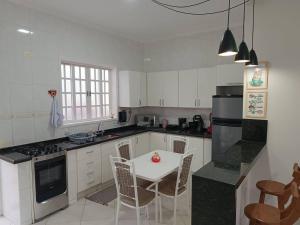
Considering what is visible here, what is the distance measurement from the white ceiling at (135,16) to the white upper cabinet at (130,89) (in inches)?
33.4

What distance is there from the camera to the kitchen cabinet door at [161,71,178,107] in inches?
178

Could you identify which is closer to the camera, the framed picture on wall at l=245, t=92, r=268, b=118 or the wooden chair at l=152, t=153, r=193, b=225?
the wooden chair at l=152, t=153, r=193, b=225

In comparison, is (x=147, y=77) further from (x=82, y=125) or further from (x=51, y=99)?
(x=51, y=99)

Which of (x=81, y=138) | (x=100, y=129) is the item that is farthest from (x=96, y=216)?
(x=100, y=129)

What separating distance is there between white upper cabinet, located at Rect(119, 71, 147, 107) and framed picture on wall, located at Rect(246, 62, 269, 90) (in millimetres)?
2455

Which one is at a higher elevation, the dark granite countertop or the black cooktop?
the dark granite countertop

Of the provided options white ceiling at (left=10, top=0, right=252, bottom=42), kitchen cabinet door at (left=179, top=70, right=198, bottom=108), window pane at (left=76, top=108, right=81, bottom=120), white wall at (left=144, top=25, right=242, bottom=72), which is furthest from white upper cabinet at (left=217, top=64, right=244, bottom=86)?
window pane at (left=76, top=108, right=81, bottom=120)

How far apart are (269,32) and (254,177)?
1775 mm

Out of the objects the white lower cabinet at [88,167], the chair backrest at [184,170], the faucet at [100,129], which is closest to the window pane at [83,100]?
the faucet at [100,129]

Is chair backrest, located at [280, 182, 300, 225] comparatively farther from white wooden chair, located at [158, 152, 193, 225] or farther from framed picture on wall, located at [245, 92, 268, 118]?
framed picture on wall, located at [245, 92, 268, 118]

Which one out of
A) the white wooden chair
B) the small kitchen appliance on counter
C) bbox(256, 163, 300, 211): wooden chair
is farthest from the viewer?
the small kitchen appliance on counter

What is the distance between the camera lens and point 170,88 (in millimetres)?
4598

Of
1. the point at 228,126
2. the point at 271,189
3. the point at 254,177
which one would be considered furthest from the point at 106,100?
the point at 271,189

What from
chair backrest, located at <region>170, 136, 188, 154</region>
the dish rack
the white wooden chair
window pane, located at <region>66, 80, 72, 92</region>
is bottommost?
the white wooden chair
